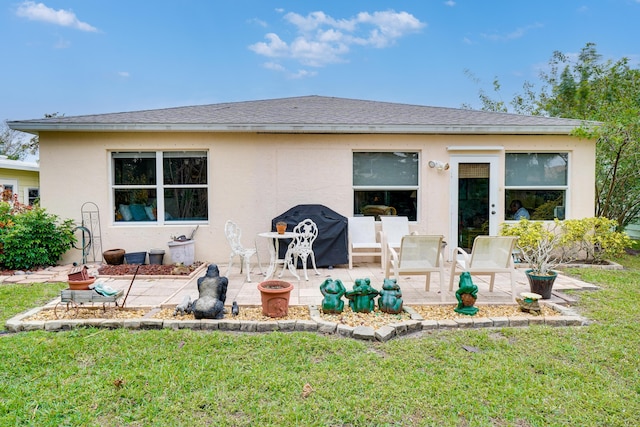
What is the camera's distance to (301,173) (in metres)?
6.78

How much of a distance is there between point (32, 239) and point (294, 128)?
15.8ft

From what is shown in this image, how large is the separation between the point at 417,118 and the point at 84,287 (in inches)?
251

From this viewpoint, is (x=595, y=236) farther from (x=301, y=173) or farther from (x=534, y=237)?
(x=301, y=173)

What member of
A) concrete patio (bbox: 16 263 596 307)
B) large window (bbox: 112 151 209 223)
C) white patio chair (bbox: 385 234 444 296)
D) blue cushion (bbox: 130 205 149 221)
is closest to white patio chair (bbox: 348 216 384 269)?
concrete patio (bbox: 16 263 596 307)

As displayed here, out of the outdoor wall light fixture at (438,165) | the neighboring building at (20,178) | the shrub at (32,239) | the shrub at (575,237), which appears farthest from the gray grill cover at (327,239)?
the neighboring building at (20,178)

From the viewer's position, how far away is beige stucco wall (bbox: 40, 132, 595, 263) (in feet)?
21.6

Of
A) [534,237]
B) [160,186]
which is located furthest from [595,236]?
[160,186]

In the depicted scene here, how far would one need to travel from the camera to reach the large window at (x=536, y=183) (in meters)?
7.00

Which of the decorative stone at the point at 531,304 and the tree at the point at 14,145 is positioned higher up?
the tree at the point at 14,145

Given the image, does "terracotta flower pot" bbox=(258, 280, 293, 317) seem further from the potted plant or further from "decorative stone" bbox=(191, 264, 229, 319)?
the potted plant

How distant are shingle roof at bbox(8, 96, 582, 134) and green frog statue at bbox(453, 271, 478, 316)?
3526 mm

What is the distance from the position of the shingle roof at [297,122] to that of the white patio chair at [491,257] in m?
2.99

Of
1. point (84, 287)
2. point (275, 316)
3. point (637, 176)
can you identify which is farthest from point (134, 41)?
point (637, 176)

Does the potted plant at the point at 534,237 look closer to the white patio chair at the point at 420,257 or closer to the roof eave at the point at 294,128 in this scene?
the white patio chair at the point at 420,257
